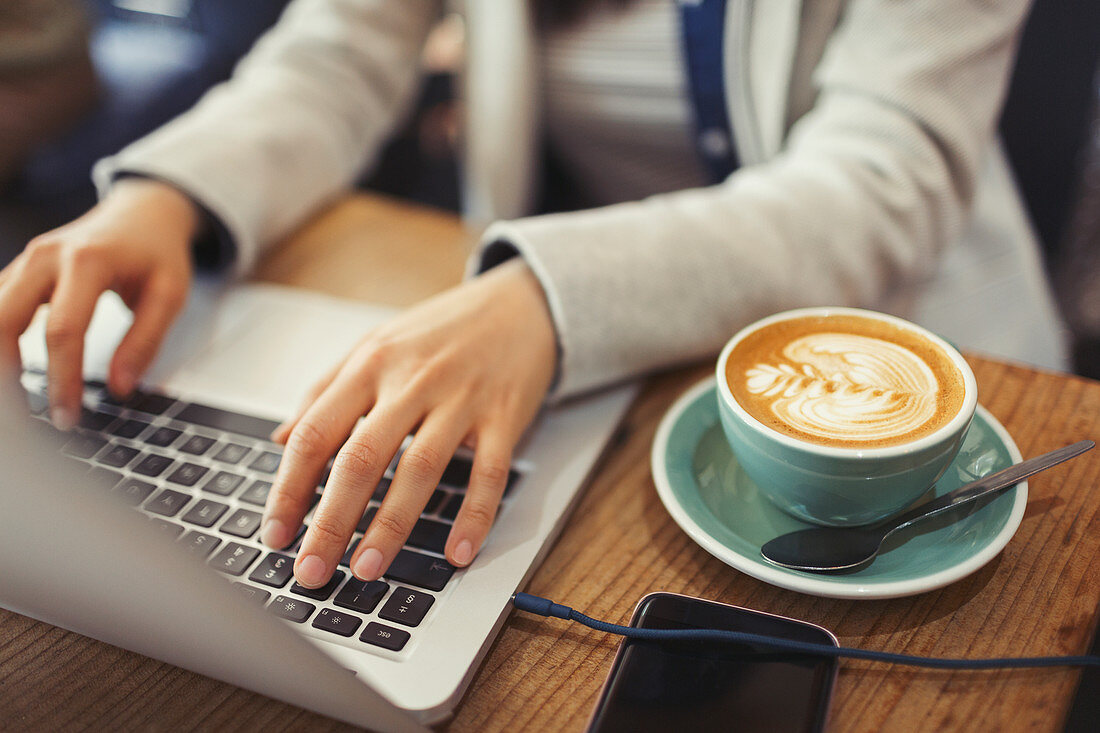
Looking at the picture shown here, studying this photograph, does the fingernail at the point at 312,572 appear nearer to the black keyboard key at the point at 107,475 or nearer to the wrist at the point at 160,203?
the black keyboard key at the point at 107,475

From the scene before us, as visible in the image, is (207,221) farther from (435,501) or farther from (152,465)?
(435,501)

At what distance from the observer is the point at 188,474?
1.41ft

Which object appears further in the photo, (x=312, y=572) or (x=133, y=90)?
(x=133, y=90)

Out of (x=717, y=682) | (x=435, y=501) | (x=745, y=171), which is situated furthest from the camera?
(x=745, y=171)

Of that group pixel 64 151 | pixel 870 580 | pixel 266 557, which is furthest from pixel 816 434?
pixel 64 151

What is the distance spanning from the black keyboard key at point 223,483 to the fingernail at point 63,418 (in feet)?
0.39

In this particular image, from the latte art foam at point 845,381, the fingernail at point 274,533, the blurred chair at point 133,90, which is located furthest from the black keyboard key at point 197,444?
the blurred chair at point 133,90

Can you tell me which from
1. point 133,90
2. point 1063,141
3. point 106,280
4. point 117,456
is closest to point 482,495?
point 117,456

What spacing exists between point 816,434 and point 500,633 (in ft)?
0.57

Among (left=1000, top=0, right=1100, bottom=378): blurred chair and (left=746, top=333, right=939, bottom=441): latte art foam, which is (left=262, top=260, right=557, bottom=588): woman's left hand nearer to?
A: (left=746, top=333, right=939, bottom=441): latte art foam

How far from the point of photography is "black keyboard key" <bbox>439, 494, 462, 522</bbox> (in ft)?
1.30

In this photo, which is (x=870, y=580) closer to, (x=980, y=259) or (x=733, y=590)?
(x=733, y=590)

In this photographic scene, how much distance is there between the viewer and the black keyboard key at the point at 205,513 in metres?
0.40

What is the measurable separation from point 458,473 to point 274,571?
109mm
